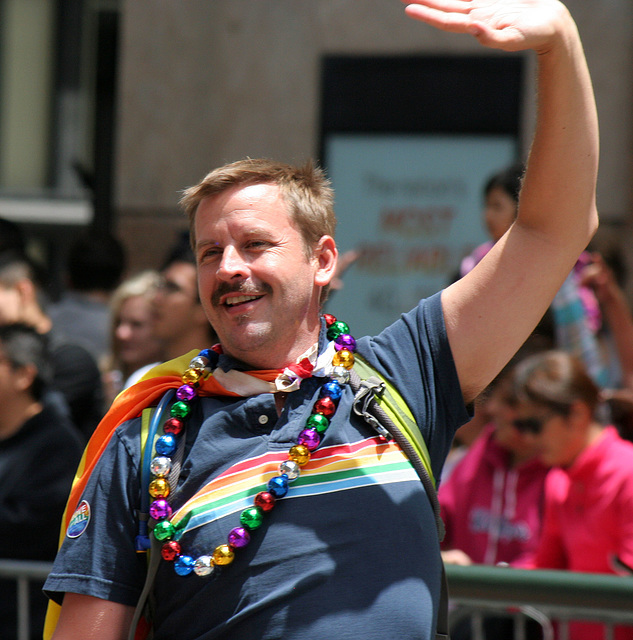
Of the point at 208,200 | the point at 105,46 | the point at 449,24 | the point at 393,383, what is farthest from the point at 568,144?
the point at 105,46

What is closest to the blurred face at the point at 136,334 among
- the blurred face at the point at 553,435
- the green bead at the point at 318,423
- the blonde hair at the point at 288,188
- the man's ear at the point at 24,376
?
the man's ear at the point at 24,376

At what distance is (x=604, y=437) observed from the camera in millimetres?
3494

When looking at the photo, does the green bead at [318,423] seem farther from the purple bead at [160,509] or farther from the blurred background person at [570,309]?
the blurred background person at [570,309]

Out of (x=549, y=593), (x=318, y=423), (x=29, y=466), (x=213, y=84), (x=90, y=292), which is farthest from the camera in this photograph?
(x=213, y=84)

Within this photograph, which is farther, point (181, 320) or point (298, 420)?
point (181, 320)

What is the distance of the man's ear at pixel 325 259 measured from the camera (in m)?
2.17

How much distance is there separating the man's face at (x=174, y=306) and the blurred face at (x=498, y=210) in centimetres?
136

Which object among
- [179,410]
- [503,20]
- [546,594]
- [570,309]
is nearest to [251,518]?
[179,410]

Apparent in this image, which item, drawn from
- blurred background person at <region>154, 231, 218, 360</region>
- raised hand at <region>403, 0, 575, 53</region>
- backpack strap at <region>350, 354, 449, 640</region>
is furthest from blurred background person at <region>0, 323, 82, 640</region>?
raised hand at <region>403, 0, 575, 53</region>

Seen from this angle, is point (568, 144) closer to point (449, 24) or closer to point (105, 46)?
point (449, 24)

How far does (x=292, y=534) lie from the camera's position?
1879mm

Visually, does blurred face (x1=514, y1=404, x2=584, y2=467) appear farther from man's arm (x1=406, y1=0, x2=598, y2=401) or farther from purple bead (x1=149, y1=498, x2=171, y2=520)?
purple bead (x1=149, y1=498, x2=171, y2=520)

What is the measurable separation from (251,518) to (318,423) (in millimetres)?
236

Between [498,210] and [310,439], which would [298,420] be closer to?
[310,439]
